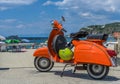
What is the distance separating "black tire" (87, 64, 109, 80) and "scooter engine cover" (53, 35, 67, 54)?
1315mm

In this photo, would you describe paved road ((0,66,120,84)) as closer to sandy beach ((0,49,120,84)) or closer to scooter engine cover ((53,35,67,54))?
sandy beach ((0,49,120,84))

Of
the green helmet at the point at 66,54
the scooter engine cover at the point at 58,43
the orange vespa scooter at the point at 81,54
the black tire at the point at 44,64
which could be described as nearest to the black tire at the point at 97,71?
the orange vespa scooter at the point at 81,54

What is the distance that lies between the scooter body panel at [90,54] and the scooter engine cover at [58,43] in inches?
29.8

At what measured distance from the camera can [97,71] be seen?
1078cm

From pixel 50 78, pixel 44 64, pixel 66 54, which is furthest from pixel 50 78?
pixel 44 64

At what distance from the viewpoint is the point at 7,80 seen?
34.1 feet

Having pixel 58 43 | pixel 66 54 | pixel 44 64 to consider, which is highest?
pixel 58 43

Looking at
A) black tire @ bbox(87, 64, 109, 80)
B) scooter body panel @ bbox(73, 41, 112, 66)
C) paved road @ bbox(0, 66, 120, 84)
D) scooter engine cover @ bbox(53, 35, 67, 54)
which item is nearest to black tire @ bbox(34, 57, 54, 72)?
paved road @ bbox(0, 66, 120, 84)

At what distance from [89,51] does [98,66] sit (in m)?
0.48

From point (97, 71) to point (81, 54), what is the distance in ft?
2.15

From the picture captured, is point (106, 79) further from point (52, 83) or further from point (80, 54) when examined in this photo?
point (52, 83)

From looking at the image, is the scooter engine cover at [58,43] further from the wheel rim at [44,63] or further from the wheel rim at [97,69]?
the wheel rim at [97,69]

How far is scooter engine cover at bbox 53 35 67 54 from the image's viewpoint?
1189 centimetres

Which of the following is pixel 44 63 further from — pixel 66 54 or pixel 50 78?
pixel 50 78
